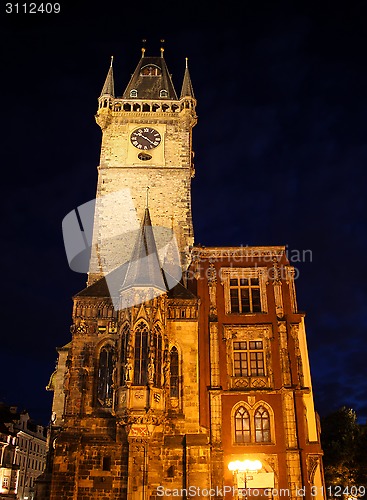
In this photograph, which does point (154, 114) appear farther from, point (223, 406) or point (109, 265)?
point (223, 406)

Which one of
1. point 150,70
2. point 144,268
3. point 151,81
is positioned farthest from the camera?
point 150,70

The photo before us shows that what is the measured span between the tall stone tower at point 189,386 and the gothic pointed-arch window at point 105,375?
6 centimetres

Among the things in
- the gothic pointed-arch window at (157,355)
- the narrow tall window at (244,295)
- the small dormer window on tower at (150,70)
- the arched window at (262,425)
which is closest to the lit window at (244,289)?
the narrow tall window at (244,295)

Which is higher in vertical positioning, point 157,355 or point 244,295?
point 244,295

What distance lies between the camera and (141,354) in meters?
26.5

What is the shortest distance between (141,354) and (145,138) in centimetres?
2013

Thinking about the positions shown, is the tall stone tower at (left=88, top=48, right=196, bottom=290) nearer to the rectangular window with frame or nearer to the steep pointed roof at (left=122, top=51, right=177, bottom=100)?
the steep pointed roof at (left=122, top=51, right=177, bottom=100)

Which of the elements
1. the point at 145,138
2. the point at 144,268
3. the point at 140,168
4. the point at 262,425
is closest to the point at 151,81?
the point at 145,138

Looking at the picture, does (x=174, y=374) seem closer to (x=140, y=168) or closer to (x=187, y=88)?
(x=140, y=168)

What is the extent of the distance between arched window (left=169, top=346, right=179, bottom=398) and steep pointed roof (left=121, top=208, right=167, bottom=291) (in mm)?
3497

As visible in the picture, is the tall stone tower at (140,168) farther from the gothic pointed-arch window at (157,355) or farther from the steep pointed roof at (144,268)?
the gothic pointed-arch window at (157,355)

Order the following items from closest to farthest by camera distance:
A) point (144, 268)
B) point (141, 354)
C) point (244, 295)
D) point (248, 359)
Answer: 1. point (141, 354)
2. point (248, 359)
3. point (144, 268)
4. point (244, 295)

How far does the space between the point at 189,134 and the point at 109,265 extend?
43.6 ft

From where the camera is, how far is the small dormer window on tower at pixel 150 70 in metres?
47.9
